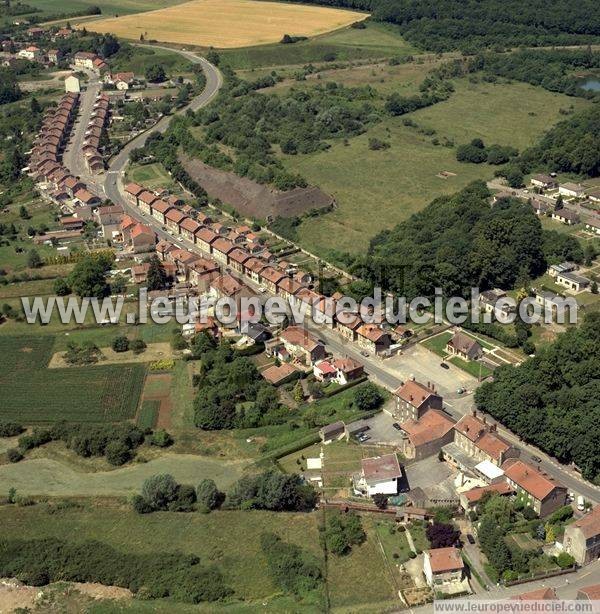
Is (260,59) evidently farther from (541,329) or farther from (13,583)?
(13,583)

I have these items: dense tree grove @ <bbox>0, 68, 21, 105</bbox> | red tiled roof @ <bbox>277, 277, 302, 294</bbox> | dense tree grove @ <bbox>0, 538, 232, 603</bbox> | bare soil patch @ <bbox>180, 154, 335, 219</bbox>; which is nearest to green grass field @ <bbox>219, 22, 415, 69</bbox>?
dense tree grove @ <bbox>0, 68, 21, 105</bbox>

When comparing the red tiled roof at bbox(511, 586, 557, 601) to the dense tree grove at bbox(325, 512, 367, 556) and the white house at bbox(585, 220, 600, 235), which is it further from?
the white house at bbox(585, 220, 600, 235)

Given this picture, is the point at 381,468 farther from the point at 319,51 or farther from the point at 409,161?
the point at 319,51

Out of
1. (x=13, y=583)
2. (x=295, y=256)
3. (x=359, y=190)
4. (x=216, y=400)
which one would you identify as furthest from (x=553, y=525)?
(x=359, y=190)

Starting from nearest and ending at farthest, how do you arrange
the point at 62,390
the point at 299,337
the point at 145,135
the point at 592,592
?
1. the point at 592,592
2. the point at 62,390
3. the point at 299,337
4. the point at 145,135

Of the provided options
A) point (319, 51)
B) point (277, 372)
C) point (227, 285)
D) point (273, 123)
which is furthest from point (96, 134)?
point (277, 372)

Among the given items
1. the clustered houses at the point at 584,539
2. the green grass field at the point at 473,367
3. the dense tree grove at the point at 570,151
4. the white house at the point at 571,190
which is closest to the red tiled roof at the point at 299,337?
the green grass field at the point at 473,367
